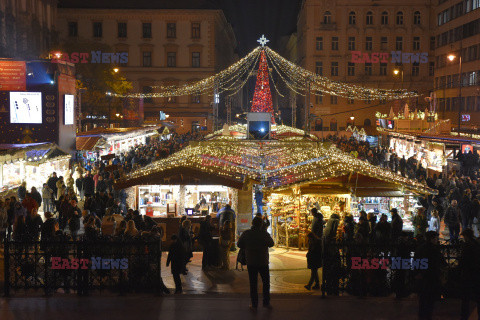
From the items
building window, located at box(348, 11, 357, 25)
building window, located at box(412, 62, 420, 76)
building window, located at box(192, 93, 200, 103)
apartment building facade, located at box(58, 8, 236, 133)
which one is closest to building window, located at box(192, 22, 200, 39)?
apartment building facade, located at box(58, 8, 236, 133)

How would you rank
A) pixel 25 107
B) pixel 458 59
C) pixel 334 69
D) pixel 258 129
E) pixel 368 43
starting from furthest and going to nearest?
pixel 368 43 < pixel 334 69 < pixel 458 59 < pixel 258 129 < pixel 25 107

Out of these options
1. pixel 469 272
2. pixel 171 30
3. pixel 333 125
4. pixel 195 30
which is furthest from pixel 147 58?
Answer: pixel 469 272

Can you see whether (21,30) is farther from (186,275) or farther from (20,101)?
(186,275)

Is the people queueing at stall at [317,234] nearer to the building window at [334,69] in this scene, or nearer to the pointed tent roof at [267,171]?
the pointed tent roof at [267,171]

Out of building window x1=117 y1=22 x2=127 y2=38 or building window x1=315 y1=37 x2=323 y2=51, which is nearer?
building window x1=315 y1=37 x2=323 y2=51

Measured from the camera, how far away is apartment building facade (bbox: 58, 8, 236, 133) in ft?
233

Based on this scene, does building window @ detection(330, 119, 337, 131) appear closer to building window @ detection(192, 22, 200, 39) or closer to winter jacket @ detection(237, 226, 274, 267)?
building window @ detection(192, 22, 200, 39)

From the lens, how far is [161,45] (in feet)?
235

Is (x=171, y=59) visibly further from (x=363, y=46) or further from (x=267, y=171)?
(x=267, y=171)

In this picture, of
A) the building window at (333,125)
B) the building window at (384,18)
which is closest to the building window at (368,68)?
the building window at (384,18)

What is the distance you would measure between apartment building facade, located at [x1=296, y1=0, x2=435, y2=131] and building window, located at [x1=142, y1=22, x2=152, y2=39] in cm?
1836

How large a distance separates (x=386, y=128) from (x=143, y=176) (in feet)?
109

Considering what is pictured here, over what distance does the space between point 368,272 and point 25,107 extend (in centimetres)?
2520

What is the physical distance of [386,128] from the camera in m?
46.0
